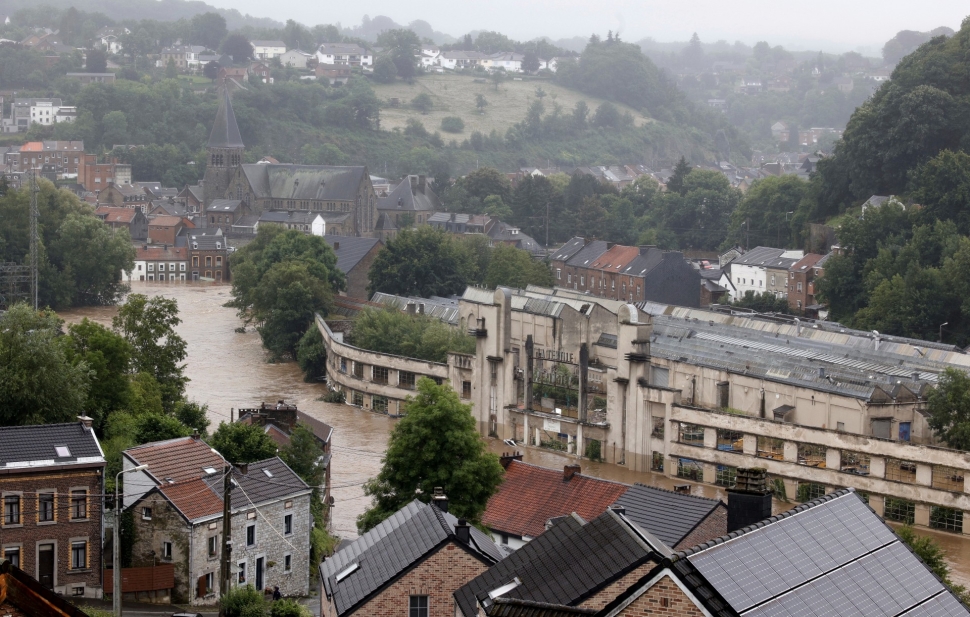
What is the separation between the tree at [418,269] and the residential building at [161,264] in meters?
31.6

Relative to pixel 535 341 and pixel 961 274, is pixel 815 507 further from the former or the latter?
pixel 961 274

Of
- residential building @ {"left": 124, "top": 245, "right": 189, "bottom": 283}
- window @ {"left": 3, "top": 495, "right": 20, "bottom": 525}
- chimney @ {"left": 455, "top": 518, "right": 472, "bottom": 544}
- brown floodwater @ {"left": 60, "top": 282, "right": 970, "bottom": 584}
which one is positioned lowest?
brown floodwater @ {"left": 60, "top": 282, "right": 970, "bottom": 584}

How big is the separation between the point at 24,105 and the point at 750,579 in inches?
6458

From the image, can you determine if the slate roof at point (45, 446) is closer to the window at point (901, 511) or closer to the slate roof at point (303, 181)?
the window at point (901, 511)

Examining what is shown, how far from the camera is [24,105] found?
167000 mm

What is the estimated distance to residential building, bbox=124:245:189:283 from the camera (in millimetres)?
105688

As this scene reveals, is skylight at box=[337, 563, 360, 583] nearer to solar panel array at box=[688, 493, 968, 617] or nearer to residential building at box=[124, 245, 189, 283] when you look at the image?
solar panel array at box=[688, 493, 968, 617]

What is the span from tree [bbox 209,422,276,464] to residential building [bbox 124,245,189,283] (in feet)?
243


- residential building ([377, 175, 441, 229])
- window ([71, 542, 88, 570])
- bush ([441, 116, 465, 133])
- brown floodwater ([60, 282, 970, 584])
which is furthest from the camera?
bush ([441, 116, 465, 133])

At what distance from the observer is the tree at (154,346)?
49.1 metres

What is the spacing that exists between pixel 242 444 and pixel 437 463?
4.58 metres

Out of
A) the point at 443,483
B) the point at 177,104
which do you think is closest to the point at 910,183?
the point at 443,483

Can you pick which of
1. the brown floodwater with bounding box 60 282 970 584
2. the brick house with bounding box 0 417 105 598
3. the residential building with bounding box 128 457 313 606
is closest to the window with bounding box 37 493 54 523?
the brick house with bounding box 0 417 105 598

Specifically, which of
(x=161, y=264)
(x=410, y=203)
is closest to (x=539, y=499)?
(x=161, y=264)
